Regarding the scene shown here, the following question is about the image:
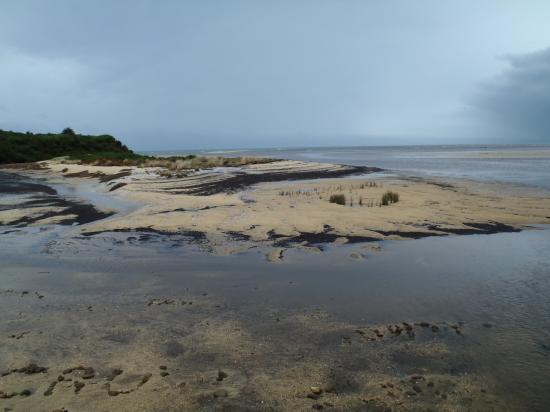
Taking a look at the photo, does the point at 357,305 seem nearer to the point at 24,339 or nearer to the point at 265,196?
the point at 24,339

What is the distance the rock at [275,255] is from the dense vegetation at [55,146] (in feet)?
174

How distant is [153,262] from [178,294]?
253cm

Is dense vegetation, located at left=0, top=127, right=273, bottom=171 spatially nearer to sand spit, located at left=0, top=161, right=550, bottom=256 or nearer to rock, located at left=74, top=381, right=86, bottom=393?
sand spit, located at left=0, top=161, right=550, bottom=256

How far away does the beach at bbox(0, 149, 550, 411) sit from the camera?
4.85 meters

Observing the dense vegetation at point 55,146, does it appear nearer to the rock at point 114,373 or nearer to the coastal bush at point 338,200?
the coastal bush at point 338,200

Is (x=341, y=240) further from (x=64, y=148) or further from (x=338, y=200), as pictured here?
(x=64, y=148)

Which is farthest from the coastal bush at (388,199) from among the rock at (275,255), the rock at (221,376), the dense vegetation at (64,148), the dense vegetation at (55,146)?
the dense vegetation at (55,146)

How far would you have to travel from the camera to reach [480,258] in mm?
10453

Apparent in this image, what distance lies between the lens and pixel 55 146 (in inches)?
2660

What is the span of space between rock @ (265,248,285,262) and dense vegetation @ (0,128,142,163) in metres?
53.1

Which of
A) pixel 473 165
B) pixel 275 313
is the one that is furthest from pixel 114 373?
pixel 473 165

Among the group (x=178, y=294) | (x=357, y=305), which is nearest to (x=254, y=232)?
(x=178, y=294)

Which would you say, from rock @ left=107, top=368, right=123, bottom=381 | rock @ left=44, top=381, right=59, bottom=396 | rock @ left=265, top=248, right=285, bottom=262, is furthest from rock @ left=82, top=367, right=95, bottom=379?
rock @ left=265, top=248, right=285, bottom=262

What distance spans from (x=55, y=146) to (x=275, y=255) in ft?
220
